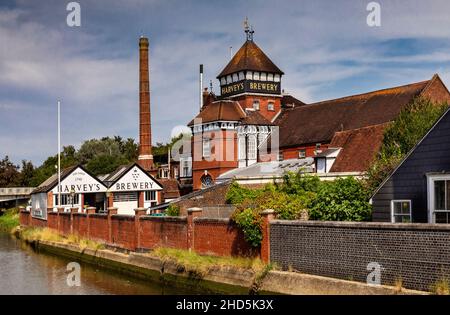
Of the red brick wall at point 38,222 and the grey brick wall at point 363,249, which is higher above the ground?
the grey brick wall at point 363,249

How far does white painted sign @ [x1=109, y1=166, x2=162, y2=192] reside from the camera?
202 feet

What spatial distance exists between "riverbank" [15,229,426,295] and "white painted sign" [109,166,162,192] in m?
27.9

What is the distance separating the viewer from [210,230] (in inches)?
1016

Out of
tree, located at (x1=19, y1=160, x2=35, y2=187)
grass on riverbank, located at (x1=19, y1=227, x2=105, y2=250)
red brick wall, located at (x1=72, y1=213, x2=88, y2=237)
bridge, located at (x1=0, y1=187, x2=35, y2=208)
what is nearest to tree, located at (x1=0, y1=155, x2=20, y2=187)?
tree, located at (x1=19, y1=160, x2=35, y2=187)

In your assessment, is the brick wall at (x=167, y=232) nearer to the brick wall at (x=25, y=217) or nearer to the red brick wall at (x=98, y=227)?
the red brick wall at (x=98, y=227)

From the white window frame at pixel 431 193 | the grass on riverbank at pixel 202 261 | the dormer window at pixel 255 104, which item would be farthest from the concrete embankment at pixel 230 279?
the dormer window at pixel 255 104

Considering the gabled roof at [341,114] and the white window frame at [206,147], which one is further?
the white window frame at [206,147]

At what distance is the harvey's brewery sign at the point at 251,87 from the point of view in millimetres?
62250

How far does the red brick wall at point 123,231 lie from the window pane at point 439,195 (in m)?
16.2

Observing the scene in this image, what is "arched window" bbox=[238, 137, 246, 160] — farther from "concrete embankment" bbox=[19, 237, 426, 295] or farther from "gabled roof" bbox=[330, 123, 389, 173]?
"concrete embankment" bbox=[19, 237, 426, 295]

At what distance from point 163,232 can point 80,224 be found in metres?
15.0

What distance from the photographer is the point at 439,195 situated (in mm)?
20906

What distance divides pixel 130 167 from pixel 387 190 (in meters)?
41.4

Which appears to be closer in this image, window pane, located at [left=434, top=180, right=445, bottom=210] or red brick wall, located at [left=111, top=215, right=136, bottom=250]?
window pane, located at [left=434, top=180, right=445, bottom=210]
